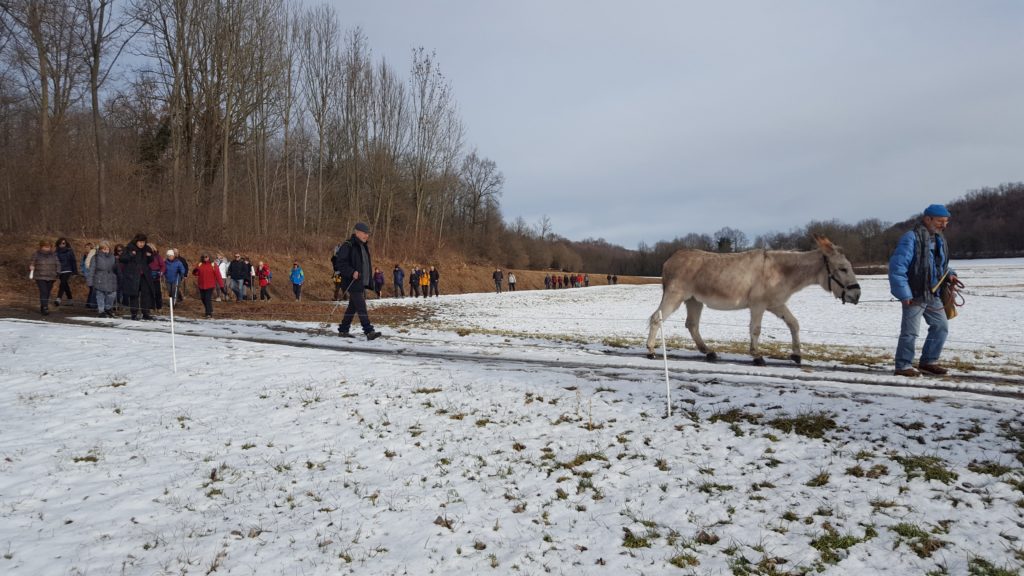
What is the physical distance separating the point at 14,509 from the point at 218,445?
5.92 feet

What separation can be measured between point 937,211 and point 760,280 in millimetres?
2749

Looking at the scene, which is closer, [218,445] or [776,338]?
[218,445]

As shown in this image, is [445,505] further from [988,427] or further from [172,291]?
→ [172,291]

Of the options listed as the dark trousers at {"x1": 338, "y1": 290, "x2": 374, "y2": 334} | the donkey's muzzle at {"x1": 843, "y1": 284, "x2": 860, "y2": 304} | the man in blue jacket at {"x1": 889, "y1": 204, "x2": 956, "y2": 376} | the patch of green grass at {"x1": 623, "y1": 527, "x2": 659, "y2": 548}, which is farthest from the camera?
the dark trousers at {"x1": 338, "y1": 290, "x2": 374, "y2": 334}

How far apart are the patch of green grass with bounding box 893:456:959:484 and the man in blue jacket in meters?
3.66

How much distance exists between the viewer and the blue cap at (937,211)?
796 cm

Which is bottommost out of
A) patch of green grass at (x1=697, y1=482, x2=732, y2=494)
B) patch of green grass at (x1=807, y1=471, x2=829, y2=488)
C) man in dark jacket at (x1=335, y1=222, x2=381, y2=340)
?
patch of green grass at (x1=697, y1=482, x2=732, y2=494)

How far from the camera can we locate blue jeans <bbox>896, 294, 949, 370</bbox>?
7.90 metres

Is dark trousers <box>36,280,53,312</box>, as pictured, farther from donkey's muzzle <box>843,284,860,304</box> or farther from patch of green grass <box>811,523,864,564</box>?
donkey's muzzle <box>843,284,860,304</box>

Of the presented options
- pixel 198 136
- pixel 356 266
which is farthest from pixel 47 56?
pixel 356 266

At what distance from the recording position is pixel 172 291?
1983cm

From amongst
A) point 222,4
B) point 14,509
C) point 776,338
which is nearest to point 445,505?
point 14,509

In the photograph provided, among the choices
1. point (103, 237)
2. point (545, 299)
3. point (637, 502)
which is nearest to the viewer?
point (637, 502)

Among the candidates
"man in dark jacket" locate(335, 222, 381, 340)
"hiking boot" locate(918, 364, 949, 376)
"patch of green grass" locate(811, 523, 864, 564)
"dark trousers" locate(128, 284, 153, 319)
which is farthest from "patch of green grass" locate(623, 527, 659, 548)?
"dark trousers" locate(128, 284, 153, 319)
